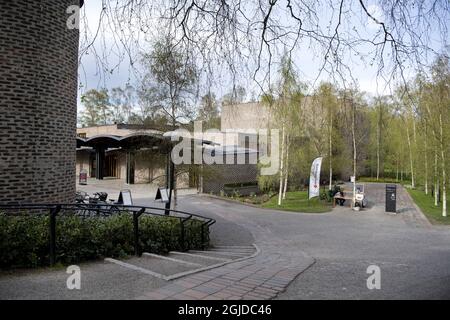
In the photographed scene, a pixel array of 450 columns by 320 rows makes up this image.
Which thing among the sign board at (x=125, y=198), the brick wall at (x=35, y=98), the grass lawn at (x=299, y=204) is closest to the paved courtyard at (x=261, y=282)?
the brick wall at (x=35, y=98)

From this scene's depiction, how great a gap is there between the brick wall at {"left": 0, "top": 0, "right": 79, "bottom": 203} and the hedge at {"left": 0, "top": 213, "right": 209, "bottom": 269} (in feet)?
4.56

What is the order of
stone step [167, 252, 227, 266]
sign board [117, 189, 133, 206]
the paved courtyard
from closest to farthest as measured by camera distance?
the paved courtyard < stone step [167, 252, 227, 266] < sign board [117, 189, 133, 206]

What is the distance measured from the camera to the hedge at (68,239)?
4.86 meters

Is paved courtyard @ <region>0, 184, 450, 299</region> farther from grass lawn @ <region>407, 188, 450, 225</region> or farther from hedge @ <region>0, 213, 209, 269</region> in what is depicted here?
grass lawn @ <region>407, 188, 450, 225</region>

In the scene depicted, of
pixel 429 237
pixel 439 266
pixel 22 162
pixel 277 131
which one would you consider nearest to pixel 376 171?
pixel 277 131

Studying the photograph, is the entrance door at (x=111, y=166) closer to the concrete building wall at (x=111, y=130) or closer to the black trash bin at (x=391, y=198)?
the concrete building wall at (x=111, y=130)

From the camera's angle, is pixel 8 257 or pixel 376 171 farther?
pixel 376 171

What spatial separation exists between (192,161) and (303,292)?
11.6m

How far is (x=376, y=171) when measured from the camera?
40.9 metres

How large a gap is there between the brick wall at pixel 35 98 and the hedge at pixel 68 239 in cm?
139

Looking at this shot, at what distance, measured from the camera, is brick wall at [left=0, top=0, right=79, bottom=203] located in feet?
21.8

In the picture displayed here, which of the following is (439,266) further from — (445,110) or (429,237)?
(445,110)

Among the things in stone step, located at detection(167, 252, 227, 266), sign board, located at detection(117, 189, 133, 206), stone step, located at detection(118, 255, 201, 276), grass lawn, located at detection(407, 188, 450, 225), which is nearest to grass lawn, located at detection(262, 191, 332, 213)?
grass lawn, located at detection(407, 188, 450, 225)

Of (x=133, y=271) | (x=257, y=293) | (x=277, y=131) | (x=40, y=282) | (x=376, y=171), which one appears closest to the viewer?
(x=257, y=293)
